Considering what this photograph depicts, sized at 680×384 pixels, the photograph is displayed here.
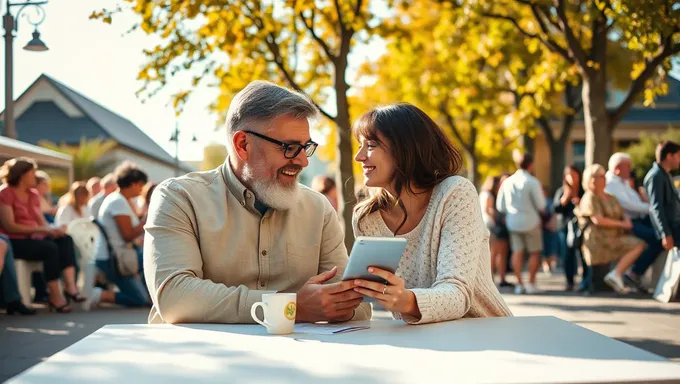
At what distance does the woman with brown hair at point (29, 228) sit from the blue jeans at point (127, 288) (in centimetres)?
56

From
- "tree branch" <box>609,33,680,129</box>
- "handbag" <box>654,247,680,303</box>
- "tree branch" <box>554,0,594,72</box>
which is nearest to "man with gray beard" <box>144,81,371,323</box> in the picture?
"handbag" <box>654,247,680,303</box>

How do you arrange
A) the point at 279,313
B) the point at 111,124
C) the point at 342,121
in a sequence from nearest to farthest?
the point at 279,313 → the point at 342,121 → the point at 111,124

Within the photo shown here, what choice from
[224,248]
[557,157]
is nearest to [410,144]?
[224,248]

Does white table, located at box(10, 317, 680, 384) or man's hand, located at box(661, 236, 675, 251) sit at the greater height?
man's hand, located at box(661, 236, 675, 251)

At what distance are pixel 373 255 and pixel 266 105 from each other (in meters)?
1.08

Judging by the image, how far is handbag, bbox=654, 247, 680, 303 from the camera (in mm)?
11125

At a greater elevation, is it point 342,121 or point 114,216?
point 342,121

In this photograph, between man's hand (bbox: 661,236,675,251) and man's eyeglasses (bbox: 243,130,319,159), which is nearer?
man's eyeglasses (bbox: 243,130,319,159)

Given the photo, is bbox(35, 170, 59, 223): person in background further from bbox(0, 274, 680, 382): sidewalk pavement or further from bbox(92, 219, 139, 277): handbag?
→ bbox(0, 274, 680, 382): sidewalk pavement

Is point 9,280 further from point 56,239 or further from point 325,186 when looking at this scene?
point 325,186

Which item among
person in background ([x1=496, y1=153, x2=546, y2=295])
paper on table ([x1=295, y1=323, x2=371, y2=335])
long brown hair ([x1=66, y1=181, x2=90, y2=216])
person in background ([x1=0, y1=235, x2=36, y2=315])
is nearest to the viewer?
paper on table ([x1=295, y1=323, x2=371, y2=335])

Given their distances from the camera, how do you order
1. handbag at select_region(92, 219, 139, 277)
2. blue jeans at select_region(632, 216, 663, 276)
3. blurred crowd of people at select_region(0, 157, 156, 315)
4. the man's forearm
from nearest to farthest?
the man's forearm, blurred crowd of people at select_region(0, 157, 156, 315), handbag at select_region(92, 219, 139, 277), blue jeans at select_region(632, 216, 663, 276)

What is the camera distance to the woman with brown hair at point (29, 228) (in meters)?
11.0

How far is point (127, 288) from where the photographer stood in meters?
11.8
